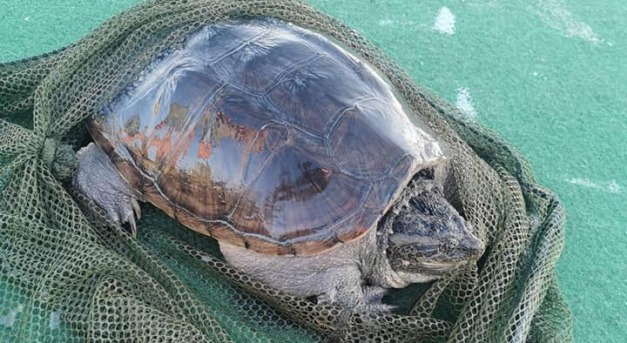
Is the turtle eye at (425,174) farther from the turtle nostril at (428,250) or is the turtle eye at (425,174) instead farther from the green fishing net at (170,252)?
the turtle nostril at (428,250)

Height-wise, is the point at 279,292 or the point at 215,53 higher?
the point at 215,53

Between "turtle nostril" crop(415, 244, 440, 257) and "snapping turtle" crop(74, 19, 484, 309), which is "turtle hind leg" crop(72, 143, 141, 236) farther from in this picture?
"turtle nostril" crop(415, 244, 440, 257)

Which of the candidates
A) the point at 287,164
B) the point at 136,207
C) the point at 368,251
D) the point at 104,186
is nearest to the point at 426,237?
the point at 368,251

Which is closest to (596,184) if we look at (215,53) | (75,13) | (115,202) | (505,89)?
(505,89)

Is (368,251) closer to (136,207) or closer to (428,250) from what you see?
(428,250)

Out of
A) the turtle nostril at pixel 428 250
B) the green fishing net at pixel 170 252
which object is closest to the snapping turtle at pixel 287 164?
the turtle nostril at pixel 428 250

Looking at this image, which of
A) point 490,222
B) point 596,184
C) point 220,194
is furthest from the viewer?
point 596,184

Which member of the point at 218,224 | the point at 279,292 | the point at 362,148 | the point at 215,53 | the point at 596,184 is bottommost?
the point at 596,184

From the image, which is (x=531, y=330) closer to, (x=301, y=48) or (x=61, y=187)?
(x=301, y=48)

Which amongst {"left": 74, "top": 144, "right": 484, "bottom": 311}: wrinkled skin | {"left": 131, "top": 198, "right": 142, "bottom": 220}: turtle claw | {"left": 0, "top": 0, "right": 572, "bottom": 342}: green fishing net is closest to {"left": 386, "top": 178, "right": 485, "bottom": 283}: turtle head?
{"left": 74, "top": 144, "right": 484, "bottom": 311}: wrinkled skin
